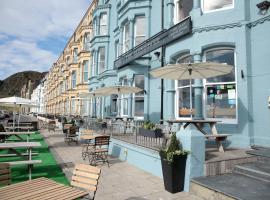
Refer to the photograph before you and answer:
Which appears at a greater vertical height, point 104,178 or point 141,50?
point 141,50

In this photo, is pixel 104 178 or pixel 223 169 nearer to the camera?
pixel 223 169

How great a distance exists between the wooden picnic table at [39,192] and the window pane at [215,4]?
944cm

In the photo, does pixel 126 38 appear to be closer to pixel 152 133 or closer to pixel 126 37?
pixel 126 37

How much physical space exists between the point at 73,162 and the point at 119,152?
2.14m

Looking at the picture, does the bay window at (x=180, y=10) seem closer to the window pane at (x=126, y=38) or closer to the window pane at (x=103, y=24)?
the window pane at (x=126, y=38)

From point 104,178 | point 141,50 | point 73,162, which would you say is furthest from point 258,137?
point 141,50

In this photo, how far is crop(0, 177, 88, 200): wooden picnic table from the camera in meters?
3.48

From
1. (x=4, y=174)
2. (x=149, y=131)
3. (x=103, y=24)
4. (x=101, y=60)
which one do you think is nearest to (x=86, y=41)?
(x=103, y=24)

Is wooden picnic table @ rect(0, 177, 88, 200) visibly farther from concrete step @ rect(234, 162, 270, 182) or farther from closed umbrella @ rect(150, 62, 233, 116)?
closed umbrella @ rect(150, 62, 233, 116)

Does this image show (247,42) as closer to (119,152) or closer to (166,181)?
(166,181)

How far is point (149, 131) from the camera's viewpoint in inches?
389

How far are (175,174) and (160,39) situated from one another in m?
7.85

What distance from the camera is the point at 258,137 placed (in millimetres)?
8438

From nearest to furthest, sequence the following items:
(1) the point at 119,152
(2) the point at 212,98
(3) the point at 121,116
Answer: (2) the point at 212,98 → (1) the point at 119,152 → (3) the point at 121,116
